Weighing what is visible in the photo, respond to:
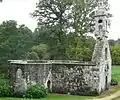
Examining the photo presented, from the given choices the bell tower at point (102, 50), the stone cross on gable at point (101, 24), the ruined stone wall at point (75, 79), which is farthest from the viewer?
the stone cross on gable at point (101, 24)

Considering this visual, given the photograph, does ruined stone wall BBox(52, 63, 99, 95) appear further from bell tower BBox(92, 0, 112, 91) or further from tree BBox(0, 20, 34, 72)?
tree BBox(0, 20, 34, 72)

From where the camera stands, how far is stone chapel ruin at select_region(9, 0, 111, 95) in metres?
35.9

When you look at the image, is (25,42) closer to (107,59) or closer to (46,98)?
(107,59)

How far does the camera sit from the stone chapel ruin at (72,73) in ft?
118

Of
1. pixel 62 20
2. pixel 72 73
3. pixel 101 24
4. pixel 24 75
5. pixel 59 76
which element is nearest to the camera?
pixel 24 75

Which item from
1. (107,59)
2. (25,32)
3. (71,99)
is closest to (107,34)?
(107,59)

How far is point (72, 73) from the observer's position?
1508 inches

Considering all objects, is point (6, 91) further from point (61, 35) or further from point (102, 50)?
point (61, 35)

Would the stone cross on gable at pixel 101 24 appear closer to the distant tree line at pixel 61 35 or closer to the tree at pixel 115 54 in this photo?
the distant tree line at pixel 61 35

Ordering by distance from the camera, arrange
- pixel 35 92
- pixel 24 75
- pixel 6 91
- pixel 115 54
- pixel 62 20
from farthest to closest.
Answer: pixel 115 54, pixel 62 20, pixel 24 75, pixel 6 91, pixel 35 92

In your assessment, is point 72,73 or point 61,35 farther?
point 61,35

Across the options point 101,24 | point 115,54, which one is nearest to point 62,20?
point 101,24

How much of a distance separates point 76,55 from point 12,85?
1587 centimetres

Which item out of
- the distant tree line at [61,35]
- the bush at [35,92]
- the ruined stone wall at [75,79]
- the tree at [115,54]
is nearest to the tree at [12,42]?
the distant tree line at [61,35]
